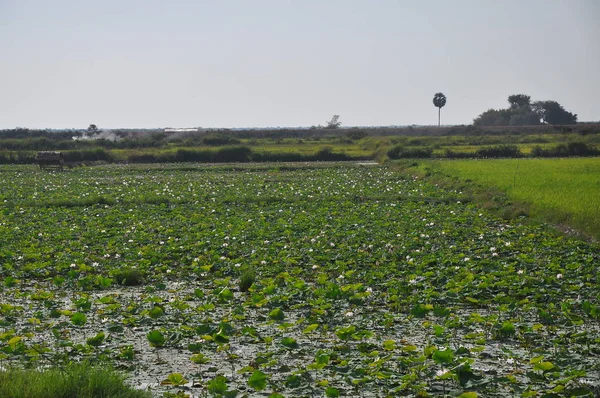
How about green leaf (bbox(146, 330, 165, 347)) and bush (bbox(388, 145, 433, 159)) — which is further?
bush (bbox(388, 145, 433, 159))

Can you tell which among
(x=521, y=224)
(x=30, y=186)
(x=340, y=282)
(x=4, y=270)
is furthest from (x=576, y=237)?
(x=30, y=186)

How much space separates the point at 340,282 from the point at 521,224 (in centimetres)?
636

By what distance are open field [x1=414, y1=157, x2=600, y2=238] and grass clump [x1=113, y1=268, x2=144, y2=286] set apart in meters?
7.47

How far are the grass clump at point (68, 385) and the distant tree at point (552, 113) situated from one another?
102 m

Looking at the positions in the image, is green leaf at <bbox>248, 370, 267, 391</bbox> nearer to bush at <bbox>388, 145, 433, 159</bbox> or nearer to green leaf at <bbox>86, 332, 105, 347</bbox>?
green leaf at <bbox>86, 332, 105, 347</bbox>

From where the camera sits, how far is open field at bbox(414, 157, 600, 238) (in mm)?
13664

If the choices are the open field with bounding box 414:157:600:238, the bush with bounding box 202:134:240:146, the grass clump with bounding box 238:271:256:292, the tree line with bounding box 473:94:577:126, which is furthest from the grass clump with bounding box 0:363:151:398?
the tree line with bounding box 473:94:577:126

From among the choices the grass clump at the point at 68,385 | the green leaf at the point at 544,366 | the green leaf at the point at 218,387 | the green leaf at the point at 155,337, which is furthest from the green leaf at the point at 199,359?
the green leaf at the point at 544,366

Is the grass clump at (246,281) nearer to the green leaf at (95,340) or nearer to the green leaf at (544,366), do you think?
the green leaf at (95,340)

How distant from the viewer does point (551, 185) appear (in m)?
19.8

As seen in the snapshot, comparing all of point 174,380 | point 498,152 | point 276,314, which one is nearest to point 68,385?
point 174,380

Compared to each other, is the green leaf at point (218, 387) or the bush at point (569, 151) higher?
the bush at point (569, 151)

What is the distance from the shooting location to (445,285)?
8.25 meters

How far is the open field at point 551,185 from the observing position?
44.8ft
